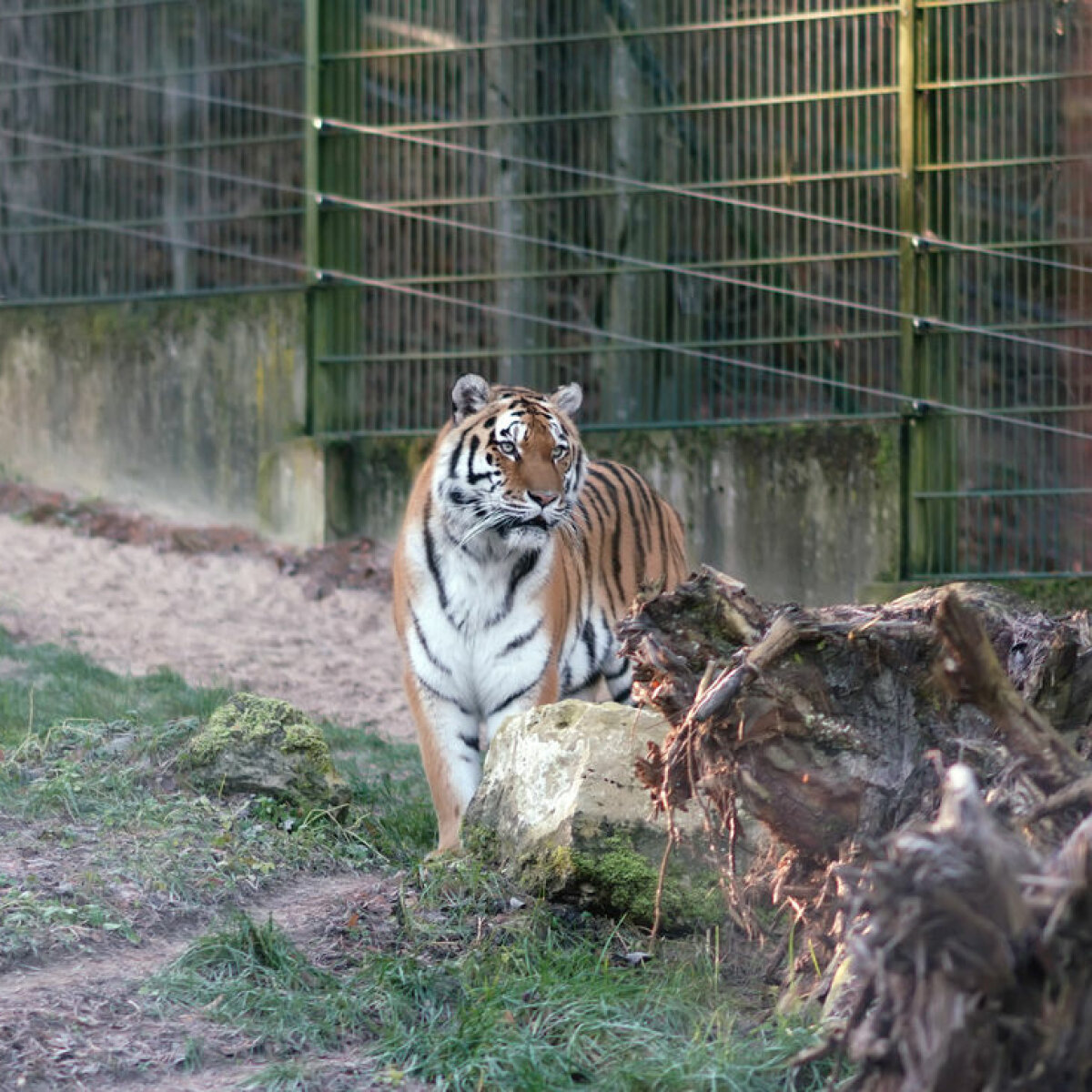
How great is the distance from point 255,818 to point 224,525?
5.69 meters

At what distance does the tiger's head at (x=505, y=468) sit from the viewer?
18.3 ft

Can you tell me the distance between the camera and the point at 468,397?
5863 millimetres

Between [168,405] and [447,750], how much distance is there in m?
5.84

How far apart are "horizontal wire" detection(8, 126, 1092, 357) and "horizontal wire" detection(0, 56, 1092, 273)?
0.22 meters

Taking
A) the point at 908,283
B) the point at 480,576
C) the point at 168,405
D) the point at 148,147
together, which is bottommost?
the point at 480,576

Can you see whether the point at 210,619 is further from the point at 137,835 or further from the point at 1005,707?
the point at 1005,707

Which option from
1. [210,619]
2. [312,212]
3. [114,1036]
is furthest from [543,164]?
[114,1036]

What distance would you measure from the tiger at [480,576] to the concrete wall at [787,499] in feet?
11.8

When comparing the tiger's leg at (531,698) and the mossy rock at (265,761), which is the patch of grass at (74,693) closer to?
the mossy rock at (265,761)

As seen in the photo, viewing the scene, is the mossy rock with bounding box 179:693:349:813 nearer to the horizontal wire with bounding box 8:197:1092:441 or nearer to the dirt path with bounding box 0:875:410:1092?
the dirt path with bounding box 0:875:410:1092

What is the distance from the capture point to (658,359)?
9789mm

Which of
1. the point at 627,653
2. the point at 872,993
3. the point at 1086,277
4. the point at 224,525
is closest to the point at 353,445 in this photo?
the point at 224,525

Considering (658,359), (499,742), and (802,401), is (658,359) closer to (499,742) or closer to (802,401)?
(802,401)

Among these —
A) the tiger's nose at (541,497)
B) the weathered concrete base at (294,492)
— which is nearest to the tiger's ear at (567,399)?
the tiger's nose at (541,497)
